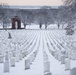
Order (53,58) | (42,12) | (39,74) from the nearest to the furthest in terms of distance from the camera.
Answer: (39,74) → (53,58) → (42,12)

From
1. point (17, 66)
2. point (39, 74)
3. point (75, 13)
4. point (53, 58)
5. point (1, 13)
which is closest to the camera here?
point (39, 74)

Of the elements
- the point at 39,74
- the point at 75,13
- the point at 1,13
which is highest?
the point at 1,13

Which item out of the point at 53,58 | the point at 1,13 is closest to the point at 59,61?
the point at 53,58

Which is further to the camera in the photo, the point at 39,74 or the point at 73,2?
the point at 73,2

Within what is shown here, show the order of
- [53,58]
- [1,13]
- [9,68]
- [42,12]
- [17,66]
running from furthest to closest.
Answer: [42,12] → [1,13] → [53,58] → [17,66] → [9,68]

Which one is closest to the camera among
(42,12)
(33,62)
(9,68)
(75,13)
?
(9,68)

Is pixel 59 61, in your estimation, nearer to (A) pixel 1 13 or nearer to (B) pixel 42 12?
(A) pixel 1 13

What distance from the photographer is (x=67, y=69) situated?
9.12 meters

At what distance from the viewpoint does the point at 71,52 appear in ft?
38.9

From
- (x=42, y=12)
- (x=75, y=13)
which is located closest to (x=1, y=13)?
(x=42, y=12)

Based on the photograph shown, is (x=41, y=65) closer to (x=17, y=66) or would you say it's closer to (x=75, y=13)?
(x=17, y=66)

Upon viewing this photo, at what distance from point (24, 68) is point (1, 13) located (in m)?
69.4

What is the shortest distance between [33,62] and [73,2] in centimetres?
336

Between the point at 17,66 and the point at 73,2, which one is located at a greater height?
the point at 73,2
